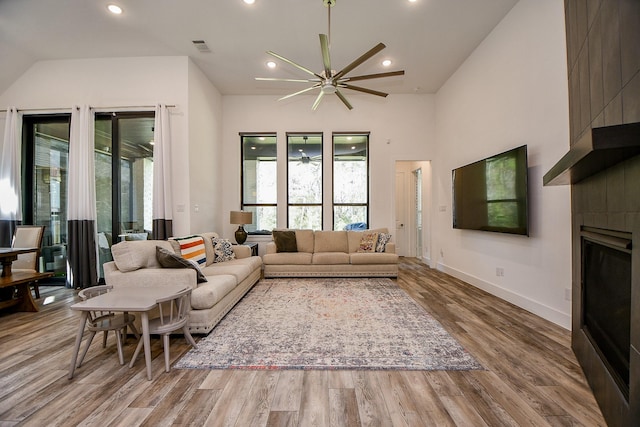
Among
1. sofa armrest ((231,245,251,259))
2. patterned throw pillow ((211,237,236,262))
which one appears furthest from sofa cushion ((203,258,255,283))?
sofa armrest ((231,245,251,259))

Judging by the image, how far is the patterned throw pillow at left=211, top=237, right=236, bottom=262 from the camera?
14.1ft

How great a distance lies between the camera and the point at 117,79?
14.9 ft

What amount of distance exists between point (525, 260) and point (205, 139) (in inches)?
210

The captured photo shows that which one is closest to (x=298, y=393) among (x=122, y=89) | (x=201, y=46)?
(x=201, y=46)

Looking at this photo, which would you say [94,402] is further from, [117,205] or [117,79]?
[117,79]

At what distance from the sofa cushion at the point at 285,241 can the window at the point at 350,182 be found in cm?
116

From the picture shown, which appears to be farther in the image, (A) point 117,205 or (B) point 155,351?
(A) point 117,205

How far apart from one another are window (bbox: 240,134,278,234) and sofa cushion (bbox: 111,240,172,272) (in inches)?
131

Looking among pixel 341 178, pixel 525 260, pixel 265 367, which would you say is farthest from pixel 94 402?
pixel 341 178

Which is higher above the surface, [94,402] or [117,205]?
[117,205]

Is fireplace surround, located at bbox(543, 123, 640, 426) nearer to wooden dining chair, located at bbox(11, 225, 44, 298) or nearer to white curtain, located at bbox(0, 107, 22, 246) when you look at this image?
wooden dining chair, located at bbox(11, 225, 44, 298)

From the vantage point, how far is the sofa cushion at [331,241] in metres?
5.54

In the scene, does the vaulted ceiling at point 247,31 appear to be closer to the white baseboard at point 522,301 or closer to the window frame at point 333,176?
the window frame at point 333,176

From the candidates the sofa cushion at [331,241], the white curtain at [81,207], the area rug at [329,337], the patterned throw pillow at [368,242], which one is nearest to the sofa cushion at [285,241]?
the sofa cushion at [331,241]
